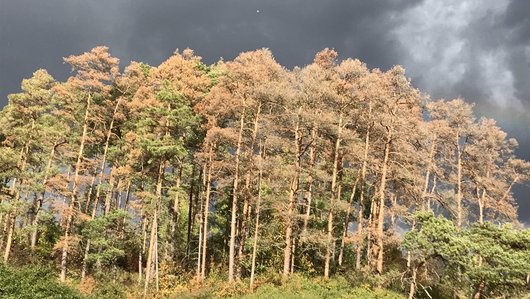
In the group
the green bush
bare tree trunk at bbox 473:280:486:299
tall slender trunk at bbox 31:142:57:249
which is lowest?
the green bush

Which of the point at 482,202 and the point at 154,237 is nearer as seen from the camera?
the point at 154,237

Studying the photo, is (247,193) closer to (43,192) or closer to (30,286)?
(30,286)

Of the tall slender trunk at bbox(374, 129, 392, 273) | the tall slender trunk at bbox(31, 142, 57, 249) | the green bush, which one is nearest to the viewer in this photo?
the green bush

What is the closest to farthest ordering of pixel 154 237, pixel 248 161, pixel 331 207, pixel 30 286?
pixel 30 286
pixel 331 207
pixel 248 161
pixel 154 237

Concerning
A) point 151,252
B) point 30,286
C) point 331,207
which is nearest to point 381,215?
point 331,207

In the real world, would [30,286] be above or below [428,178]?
below

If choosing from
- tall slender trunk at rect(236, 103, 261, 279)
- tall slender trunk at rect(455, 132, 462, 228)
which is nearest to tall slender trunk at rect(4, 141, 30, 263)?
tall slender trunk at rect(236, 103, 261, 279)

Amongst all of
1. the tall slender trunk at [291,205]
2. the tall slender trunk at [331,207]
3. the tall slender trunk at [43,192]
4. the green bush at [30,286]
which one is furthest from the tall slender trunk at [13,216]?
the tall slender trunk at [331,207]

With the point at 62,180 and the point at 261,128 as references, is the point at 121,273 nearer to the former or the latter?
the point at 62,180

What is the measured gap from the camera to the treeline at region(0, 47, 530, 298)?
28062 millimetres

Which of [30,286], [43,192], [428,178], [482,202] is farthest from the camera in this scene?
[482,202]

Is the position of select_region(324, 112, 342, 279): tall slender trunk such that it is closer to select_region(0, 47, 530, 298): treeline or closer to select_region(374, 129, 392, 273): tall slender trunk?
select_region(0, 47, 530, 298): treeline

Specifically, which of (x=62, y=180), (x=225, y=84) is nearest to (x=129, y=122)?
(x=62, y=180)

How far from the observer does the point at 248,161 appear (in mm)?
29000
